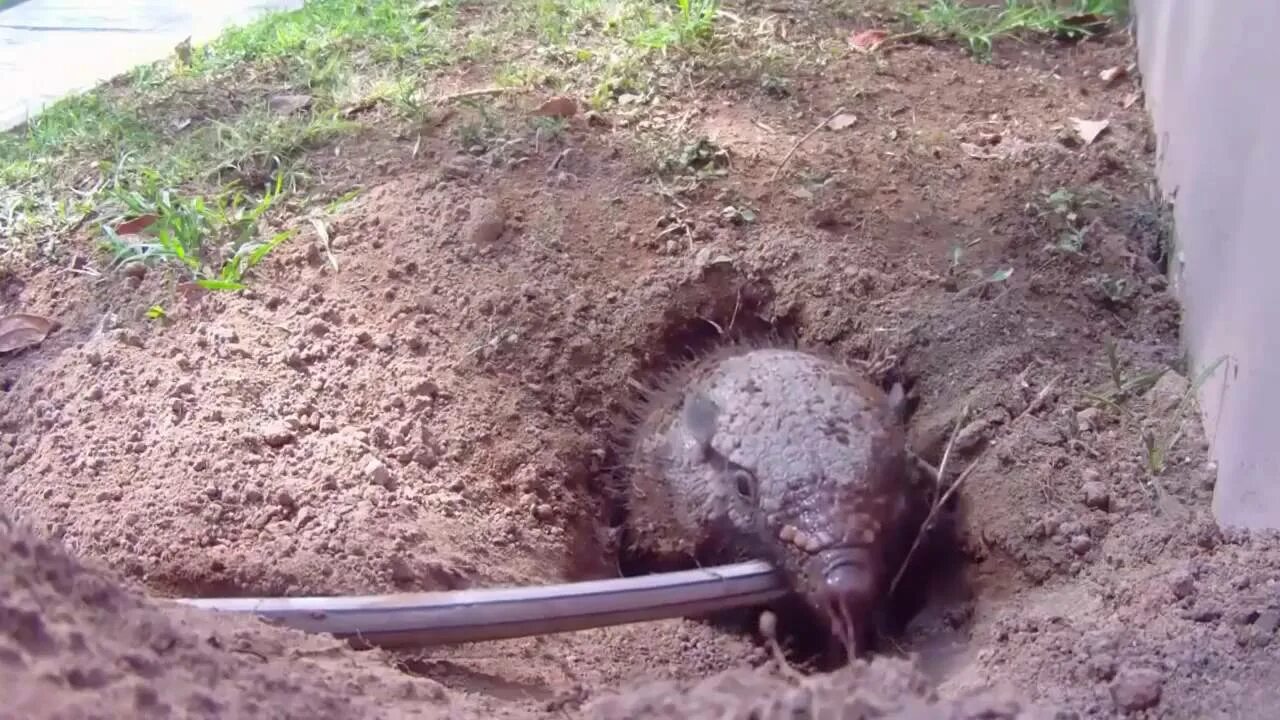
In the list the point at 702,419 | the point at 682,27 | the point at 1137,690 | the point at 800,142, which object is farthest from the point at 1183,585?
the point at 682,27

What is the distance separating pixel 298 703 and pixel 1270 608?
1546mm

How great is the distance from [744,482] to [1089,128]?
5.84 feet

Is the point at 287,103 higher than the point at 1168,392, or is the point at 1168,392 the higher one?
the point at 287,103

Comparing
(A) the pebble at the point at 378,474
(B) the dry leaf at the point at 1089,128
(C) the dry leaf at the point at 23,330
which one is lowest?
(B) the dry leaf at the point at 1089,128

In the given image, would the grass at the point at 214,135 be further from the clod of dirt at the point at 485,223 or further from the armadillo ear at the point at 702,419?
the armadillo ear at the point at 702,419

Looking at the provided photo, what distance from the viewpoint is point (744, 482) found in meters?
3.06

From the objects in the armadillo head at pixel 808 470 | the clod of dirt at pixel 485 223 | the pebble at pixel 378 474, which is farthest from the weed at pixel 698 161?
the pebble at pixel 378 474

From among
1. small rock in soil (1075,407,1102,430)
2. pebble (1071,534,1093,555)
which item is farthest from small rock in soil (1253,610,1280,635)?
small rock in soil (1075,407,1102,430)

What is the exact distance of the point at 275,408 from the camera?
9.18 feet

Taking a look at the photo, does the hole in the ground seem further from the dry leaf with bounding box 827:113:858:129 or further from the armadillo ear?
the dry leaf with bounding box 827:113:858:129

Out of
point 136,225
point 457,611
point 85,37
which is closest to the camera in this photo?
point 457,611

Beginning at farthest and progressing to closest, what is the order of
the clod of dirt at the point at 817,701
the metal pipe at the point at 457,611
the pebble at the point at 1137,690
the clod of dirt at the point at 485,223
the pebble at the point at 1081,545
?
the clod of dirt at the point at 485,223
the pebble at the point at 1081,545
the metal pipe at the point at 457,611
the pebble at the point at 1137,690
the clod of dirt at the point at 817,701

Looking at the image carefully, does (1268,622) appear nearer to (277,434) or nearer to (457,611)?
(457,611)

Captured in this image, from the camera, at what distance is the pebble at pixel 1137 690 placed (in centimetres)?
173
